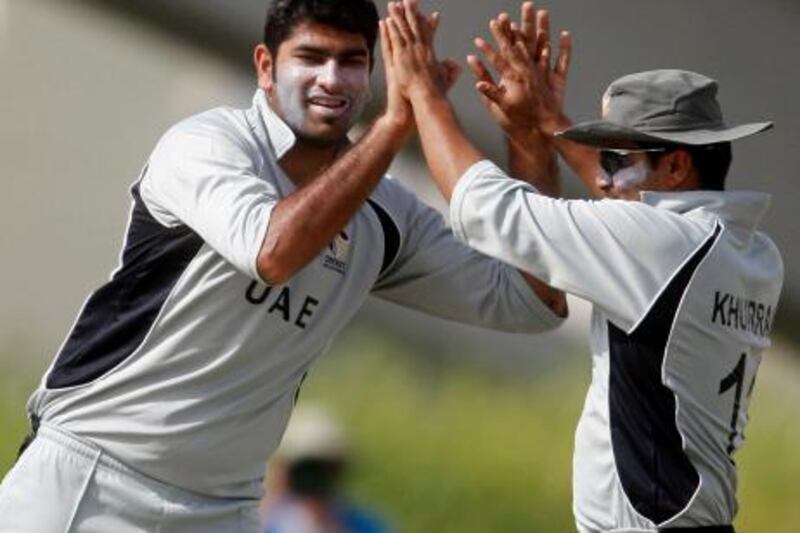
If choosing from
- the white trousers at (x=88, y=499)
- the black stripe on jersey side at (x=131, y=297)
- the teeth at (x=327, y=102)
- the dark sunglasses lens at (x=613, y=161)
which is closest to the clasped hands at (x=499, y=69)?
the teeth at (x=327, y=102)

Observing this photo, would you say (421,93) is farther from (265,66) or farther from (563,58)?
(563,58)

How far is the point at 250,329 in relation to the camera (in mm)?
4637

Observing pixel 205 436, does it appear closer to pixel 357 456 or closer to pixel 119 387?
pixel 119 387

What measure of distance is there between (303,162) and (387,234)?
26 centimetres

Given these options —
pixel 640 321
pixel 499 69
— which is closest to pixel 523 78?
pixel 499 69

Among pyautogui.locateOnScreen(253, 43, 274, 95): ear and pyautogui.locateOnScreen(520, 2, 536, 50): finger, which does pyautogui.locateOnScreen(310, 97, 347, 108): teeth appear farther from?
pyautogui.locateOnScreen(520, 2, 536, 50): finger

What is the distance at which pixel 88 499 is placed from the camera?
462cm

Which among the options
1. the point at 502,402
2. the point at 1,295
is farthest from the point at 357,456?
the point at 1,295

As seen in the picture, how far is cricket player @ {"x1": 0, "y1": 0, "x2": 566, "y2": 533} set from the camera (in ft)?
15.2

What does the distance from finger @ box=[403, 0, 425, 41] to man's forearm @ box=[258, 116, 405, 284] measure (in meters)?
0.23

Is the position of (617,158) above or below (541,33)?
below

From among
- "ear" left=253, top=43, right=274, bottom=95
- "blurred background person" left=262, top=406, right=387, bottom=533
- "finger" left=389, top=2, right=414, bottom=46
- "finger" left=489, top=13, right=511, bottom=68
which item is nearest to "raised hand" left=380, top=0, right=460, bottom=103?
"finger" left=389, top=2, right=414, bottom=46

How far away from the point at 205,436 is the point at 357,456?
5.58 feet

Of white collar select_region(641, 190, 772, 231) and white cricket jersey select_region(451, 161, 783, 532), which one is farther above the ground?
white collar select_region(641, 190, 772, 231)
